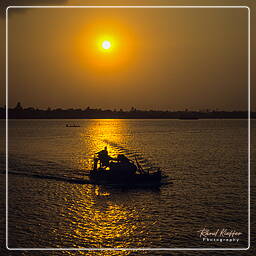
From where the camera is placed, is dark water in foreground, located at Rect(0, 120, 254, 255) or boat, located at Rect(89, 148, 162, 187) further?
boat, located at Rect(89, 148, 162, 187)

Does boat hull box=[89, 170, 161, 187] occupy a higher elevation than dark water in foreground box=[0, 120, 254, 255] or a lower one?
higher

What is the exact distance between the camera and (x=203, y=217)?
119 ft

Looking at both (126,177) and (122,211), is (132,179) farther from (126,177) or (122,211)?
(122,211)

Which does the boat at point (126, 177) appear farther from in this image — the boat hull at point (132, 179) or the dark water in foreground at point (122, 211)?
the dark water in foreground at point (122, 211)

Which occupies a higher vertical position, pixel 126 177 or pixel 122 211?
pixel 126 177

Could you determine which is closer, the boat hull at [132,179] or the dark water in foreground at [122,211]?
the dark water in foreground at [122,211]

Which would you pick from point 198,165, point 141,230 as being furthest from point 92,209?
point 198,165

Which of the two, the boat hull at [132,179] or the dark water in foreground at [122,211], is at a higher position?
the boat hull at [132,179]

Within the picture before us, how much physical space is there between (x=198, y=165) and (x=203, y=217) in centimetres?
4113

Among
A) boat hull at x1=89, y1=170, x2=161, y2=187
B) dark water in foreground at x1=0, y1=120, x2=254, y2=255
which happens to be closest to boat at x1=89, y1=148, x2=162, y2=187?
Answer: boat hull at x1=89, y1=170, x2=161, y2=187

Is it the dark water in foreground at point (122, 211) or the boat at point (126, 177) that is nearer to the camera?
the dark water in foreground at point (122, 211)

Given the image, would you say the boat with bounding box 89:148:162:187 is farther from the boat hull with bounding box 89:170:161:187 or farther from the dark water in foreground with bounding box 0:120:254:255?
the dark water in foreground with bounding box 0:120:254:255

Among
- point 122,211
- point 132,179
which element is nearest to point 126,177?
point 132,179

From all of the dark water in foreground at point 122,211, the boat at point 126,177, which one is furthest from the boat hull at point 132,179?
the dark water in foreground at point 122,211
